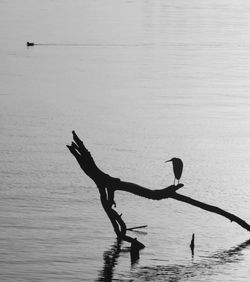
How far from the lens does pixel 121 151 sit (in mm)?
50875

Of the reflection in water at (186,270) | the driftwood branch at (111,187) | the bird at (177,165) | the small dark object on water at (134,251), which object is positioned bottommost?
the reflection in water at (186,270)

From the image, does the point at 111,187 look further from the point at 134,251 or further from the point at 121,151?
the point at 121,151

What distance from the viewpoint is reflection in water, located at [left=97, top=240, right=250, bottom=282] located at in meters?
30.9

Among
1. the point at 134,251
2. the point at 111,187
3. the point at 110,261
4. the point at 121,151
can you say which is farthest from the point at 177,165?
the point at 121,151

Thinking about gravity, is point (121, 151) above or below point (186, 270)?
above

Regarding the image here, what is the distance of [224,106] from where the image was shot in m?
66.4

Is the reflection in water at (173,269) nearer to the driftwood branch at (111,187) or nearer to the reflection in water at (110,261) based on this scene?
the reflection in water at (110,261)

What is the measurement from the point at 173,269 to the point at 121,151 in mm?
19550

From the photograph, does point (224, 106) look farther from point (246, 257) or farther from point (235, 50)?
point (235, 50)

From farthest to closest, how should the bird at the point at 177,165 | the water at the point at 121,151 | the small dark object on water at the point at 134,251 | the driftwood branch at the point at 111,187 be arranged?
the bird at the point at 177,165
the water at the point at 121,151
the small dark object on water at the point at 134,251
the driftwood branch at the point at 111,187

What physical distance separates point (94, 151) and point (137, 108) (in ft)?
48.5

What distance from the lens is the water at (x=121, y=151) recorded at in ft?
107

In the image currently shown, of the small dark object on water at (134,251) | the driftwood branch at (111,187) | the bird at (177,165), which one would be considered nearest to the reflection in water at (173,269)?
the small dark object on water at (134,251)

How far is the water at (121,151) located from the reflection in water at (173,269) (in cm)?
6
